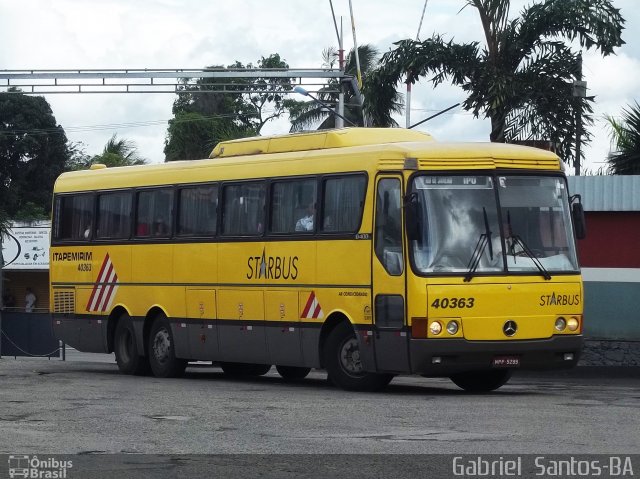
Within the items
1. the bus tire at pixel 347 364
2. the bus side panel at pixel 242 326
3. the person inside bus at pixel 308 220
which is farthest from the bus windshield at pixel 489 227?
the bus side panel at pixel 242 326

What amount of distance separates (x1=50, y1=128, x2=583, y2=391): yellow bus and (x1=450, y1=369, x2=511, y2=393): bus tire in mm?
19

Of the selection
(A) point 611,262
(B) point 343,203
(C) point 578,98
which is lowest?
(A) point 611,262

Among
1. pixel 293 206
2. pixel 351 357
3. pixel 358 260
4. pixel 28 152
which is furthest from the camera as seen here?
pixel 28 152

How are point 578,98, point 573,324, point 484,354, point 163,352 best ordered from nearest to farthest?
point 484,354
point 573,324
point 163,352
point 578,98

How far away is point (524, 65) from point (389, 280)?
1391 cm

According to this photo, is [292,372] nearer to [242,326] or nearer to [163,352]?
[163,352]

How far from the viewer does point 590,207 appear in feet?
91.8

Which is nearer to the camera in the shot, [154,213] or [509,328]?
[509,328]

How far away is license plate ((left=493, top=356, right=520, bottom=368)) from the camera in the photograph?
17.5 meters

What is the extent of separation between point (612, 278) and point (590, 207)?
1384mm

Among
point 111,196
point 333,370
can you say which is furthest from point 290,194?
point 111,196

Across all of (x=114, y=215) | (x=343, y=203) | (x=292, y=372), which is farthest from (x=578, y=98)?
(x=343, y=203)

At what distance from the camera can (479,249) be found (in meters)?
17.5

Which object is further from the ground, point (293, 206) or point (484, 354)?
point (293, 206)
